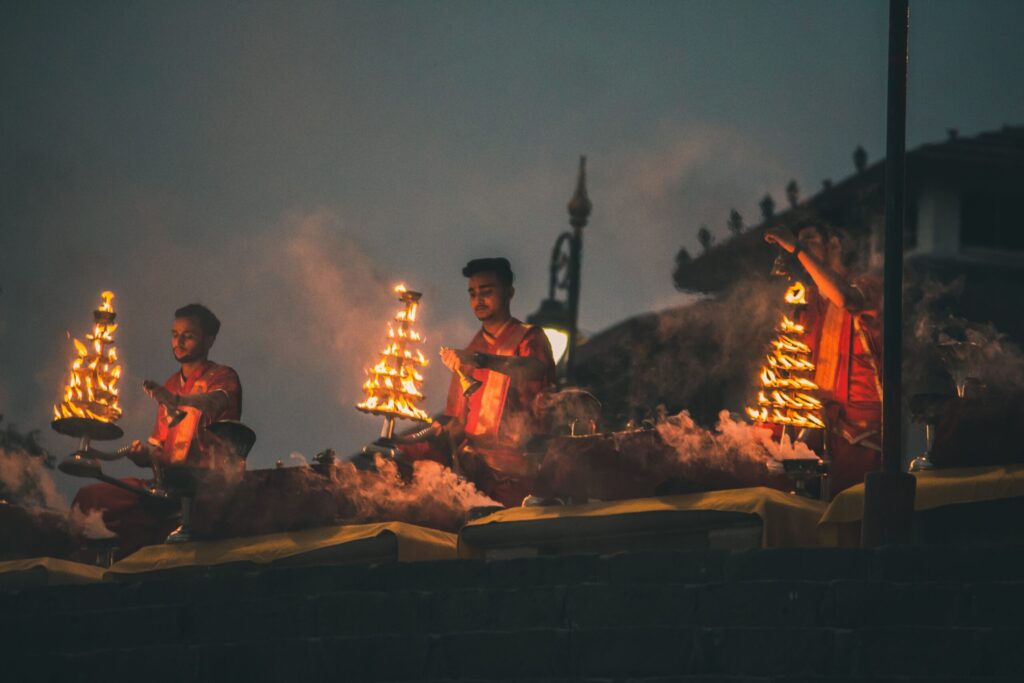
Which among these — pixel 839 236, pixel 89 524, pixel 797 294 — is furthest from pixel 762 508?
pixel 89 524

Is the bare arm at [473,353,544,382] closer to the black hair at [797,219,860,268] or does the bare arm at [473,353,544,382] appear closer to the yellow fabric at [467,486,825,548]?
the yellow fabric at [467,486,825,548]

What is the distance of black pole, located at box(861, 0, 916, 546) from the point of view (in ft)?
40.1

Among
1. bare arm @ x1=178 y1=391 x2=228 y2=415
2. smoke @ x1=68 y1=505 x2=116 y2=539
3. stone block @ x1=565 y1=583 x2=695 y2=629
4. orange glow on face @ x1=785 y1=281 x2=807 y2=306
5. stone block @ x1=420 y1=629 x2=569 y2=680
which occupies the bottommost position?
stone block @ x1=420 y1=629 x2=569 y2=680

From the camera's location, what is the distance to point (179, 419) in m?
17.5

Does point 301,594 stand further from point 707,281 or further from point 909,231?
point 909,231

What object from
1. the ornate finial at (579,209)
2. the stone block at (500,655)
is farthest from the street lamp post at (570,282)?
the stone block at (500,655)

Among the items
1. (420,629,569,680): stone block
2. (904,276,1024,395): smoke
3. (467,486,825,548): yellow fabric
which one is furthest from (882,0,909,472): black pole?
(420,629,569,680): stone block

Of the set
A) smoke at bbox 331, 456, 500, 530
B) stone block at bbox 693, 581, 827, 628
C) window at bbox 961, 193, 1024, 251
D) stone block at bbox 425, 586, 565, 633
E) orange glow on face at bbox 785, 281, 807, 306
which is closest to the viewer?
stone block at bbox 693, 581, 827, 628

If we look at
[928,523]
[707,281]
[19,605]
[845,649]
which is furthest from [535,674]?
[707,281]

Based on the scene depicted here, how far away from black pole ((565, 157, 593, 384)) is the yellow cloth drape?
6.02m

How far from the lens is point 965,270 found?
27.9 m

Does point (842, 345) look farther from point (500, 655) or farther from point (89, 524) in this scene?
point (89, 524)

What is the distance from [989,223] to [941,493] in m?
16.5

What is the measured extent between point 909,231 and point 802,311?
13.6m
